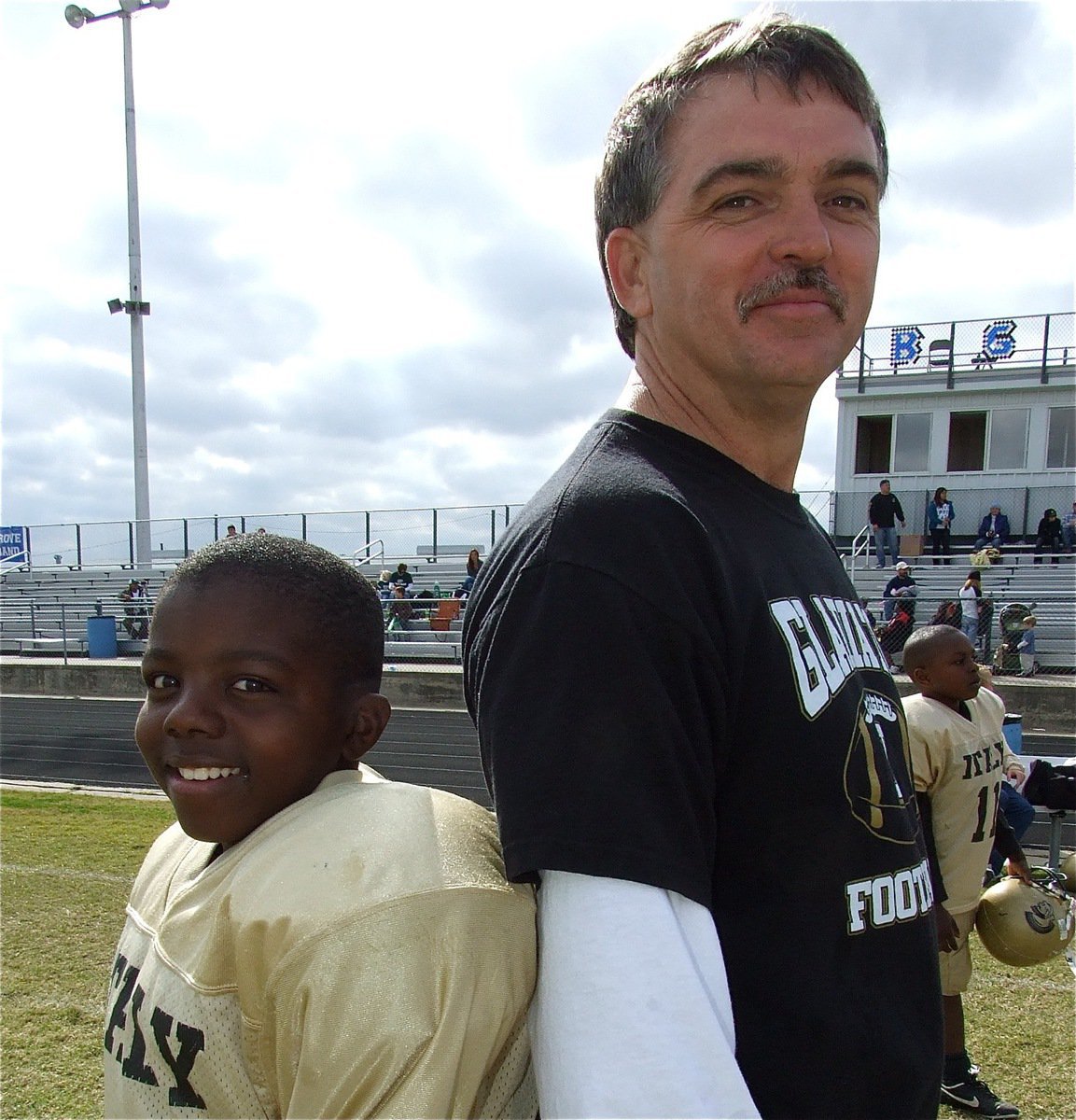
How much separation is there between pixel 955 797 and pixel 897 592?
10449 millimetres

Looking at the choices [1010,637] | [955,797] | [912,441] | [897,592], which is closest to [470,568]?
[897,592]

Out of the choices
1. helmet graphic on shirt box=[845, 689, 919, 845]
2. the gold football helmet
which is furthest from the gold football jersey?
the gold football helmet

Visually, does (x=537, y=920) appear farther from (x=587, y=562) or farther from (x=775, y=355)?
(x=775, y=355)

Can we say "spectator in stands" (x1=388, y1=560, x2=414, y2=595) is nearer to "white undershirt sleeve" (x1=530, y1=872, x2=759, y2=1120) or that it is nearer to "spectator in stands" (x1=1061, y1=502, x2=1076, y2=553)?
"spectator in stands" (x1=1061, y1=502, x2=1076, y2=553)

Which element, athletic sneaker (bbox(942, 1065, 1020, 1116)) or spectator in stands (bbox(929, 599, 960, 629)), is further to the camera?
spectator in stands (bbox(929, 599, 960, 629))

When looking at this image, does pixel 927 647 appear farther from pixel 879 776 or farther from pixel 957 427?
pixel 957 427

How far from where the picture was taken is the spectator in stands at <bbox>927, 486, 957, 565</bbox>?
18.8 meters

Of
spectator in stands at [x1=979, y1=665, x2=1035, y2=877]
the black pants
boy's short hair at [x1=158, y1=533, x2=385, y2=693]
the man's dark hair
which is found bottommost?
spectator in stands at [x1=979, y1=665, x2=1035, y2=877]

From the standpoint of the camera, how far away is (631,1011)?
0.86m

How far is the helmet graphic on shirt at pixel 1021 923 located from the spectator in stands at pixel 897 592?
9.82m

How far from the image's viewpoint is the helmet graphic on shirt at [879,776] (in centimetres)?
111

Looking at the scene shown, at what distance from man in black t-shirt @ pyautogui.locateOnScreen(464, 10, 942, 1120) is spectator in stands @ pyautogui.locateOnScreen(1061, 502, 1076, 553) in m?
18.8

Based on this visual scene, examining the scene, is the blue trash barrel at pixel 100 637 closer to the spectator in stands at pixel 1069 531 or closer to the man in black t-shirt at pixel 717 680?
the spectator in stands at pixel 1069 531

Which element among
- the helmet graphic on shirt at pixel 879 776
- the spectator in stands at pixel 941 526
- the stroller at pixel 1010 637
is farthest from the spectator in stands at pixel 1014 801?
the spectator in stands at pixel 941 526
